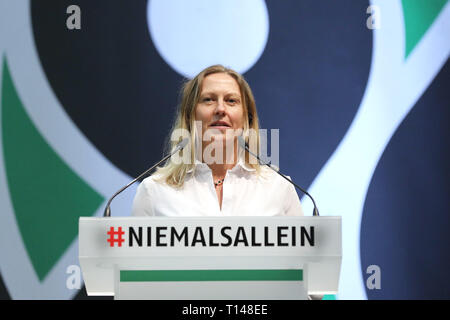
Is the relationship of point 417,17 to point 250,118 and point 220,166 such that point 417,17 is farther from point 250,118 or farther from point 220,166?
point 220,166

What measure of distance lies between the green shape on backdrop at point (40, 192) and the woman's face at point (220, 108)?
1090mm

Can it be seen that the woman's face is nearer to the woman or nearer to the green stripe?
the woman

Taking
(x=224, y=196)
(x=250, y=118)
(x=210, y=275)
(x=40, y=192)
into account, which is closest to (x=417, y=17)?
(x=250, y=118)

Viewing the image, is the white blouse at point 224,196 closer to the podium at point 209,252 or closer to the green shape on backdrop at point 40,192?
the podium at point 209,252

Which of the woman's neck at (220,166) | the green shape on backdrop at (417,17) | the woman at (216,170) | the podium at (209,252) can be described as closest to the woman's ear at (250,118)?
the woman at (216,170)

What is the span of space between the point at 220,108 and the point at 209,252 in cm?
97

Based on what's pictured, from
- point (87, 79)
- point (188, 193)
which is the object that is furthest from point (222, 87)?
point (87, 79)

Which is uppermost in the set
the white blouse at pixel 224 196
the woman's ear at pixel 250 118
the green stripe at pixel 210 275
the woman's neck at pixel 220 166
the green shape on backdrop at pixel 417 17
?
the green shape on backdrop at pixel 417 17

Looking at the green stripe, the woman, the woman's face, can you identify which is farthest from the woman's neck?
the green stripe

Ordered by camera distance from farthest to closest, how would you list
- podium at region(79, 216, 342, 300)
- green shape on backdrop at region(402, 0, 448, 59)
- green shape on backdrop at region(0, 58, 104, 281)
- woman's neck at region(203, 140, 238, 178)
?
green shape on backdrop at region(402, 0, 448, 59) < green shape on backdrop at region(0, 58, 104, 281) < woman's neck at region(203, 140, 238, 178) < podium at region(79, 216, 342, 300)

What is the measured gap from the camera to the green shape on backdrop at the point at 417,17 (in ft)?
11.2

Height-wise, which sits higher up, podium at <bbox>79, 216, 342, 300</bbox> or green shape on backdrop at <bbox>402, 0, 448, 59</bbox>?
green shape on backdrop at <bbox>402, 0, 448, 59</bbox>

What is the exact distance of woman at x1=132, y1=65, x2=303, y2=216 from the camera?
2246 mm
